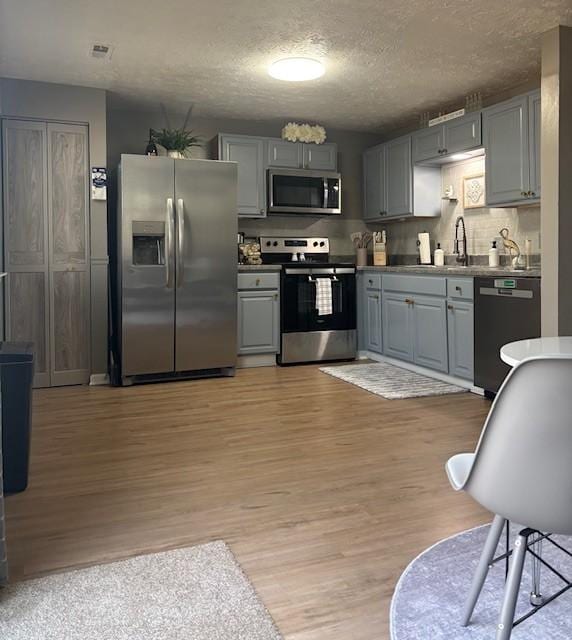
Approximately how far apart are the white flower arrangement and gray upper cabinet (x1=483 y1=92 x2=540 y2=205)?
5.78ft

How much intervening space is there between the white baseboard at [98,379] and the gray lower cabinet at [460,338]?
271 centimetres

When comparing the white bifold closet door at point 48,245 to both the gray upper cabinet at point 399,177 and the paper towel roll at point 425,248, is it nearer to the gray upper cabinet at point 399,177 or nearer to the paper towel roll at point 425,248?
the gray upper cabinet at point 399,177

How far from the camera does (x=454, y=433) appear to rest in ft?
11.4

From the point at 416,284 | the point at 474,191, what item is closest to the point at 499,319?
the point at 416,284

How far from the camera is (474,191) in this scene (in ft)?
17.3

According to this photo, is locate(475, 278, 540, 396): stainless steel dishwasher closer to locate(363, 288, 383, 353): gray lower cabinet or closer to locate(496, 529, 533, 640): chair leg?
locate(363, 288, 383, 353): gray lower cabinet

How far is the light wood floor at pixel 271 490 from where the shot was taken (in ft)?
6.32

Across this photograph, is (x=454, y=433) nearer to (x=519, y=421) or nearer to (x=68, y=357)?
(x=519, y=421)

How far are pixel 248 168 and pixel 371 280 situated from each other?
1546 mm

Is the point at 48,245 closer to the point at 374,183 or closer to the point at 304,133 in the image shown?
the point at 304,133

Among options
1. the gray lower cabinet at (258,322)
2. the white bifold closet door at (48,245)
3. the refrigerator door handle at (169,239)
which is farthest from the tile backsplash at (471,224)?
the white bifold closet door at (48,245)

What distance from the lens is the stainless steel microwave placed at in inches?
Result: 227

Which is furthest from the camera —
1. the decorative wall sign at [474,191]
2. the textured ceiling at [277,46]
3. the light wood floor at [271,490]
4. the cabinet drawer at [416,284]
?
the decorative wall sign at [474,191]

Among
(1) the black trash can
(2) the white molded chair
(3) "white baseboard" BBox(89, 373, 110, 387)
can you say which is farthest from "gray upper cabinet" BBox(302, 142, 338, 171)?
(2) the white molded chair
